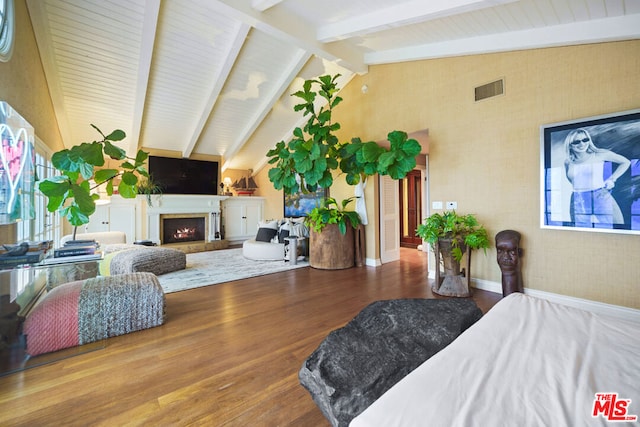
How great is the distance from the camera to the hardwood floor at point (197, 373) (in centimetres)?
148

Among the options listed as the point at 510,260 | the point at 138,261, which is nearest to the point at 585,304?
the point at 510,260

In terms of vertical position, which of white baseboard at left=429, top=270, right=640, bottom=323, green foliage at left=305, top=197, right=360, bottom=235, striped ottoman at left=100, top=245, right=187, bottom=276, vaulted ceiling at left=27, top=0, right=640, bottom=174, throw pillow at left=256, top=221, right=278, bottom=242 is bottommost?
white baseboard at left=429, top=270, right=640, bottom=323

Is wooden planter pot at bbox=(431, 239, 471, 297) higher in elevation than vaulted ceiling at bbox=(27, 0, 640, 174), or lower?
lower

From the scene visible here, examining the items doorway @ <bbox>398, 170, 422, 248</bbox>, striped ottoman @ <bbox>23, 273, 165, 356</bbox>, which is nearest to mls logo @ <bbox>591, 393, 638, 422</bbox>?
striped ottoman @ <bbox>23, 273, 165, 356</bbox>

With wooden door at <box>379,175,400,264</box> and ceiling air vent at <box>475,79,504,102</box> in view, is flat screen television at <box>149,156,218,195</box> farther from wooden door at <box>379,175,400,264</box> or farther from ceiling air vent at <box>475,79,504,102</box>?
ceiling air vent at <box>475,79,504,102</box>

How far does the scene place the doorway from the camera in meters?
7.44

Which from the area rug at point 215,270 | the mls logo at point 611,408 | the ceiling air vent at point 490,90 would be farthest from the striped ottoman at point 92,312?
the ceiling air vent at point 490,90

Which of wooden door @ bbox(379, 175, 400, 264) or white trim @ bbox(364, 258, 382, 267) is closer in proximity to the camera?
white trim @ bbox(364, 258, 382, 267)

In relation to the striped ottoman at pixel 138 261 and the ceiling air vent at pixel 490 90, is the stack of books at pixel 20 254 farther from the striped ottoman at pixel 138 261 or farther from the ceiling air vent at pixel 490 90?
the ceiling air vent at pixel 490 90

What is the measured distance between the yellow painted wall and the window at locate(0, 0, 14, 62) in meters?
4.65

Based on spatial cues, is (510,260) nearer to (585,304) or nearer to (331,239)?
(585,304)

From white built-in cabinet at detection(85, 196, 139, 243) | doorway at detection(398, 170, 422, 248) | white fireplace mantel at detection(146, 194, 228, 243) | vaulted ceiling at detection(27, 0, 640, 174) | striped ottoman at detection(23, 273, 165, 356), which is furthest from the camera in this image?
doorway at detection(398, 170, 422, 248)

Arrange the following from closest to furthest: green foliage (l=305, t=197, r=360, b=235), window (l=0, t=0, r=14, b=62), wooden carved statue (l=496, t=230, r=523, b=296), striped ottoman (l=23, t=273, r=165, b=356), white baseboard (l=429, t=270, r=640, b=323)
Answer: striped ottoman (l=23, t=273, r=165, b=356) → window (l=0, t=0, r=14, b=62) → white baseboard (l=429, t=270, r=640, b=323) → wooden carved statue (l=496, t=230, r=523, b=296) → green foliage (l=305, t=197, r=360, b=235)

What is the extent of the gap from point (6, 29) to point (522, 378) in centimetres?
470
